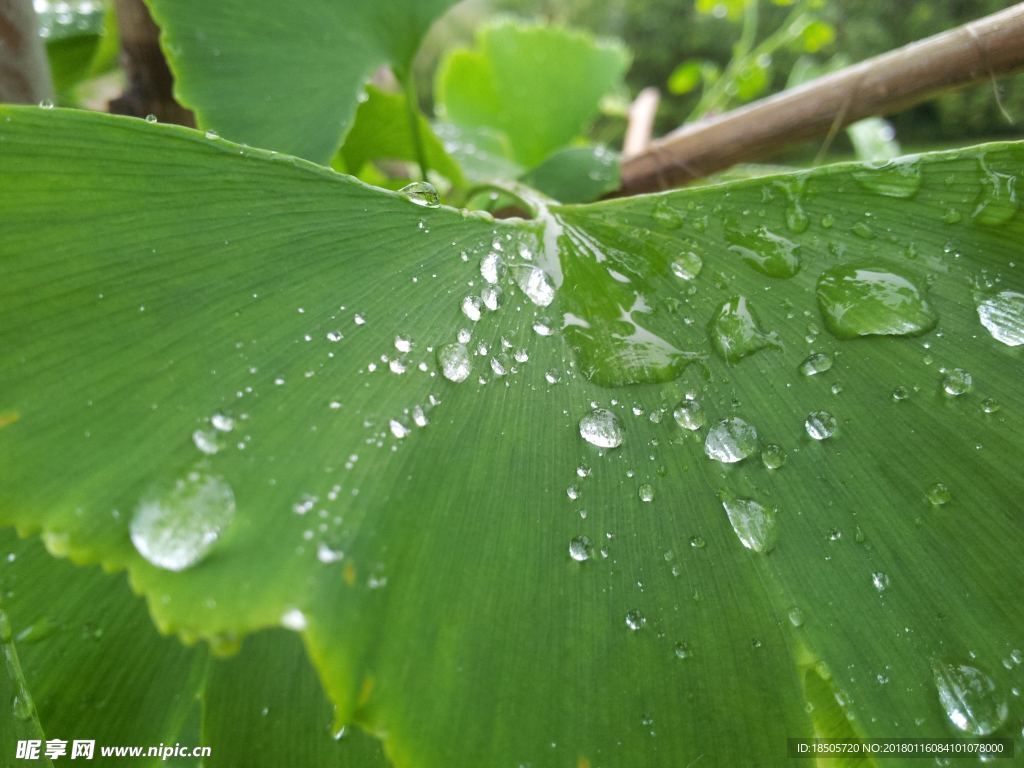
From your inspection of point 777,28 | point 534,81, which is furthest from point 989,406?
point 777,28

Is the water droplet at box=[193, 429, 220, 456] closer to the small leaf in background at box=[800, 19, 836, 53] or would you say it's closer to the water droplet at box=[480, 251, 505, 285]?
the water droplet at box=[480, 251, 505, 285]

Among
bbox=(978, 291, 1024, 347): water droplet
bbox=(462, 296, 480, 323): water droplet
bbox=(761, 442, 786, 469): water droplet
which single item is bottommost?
bbox=(761, 442, 786, 469): water droplet

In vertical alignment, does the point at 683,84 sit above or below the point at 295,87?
below

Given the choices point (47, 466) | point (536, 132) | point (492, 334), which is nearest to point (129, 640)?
point (47, 466)

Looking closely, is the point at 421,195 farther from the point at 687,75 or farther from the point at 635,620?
the point at 687,75

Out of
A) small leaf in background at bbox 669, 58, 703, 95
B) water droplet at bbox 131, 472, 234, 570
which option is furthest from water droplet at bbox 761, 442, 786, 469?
small leaf in background at bbox 669, 58, 703, 95

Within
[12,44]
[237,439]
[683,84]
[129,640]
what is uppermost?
[12,44]

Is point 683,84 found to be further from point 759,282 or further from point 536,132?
point 759,282
